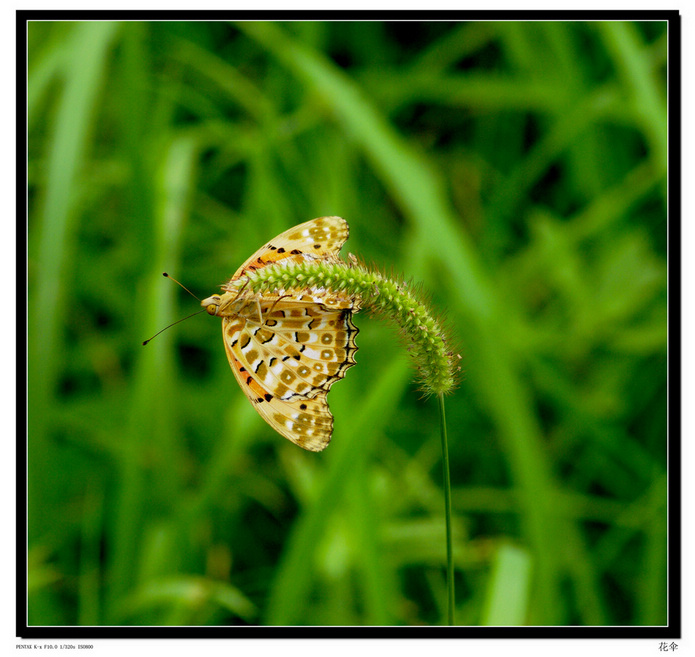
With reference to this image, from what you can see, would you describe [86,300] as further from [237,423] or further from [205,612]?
[205,612]

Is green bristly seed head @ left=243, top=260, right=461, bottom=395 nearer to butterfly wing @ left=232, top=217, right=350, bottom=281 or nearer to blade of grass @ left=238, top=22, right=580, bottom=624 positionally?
butterfly wing @ left=232, top=217, right=350, bottom=281

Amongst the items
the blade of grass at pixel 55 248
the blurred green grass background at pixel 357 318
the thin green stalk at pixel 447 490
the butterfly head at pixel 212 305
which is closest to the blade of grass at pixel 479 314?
the blurred green grass background at pixel 357 318

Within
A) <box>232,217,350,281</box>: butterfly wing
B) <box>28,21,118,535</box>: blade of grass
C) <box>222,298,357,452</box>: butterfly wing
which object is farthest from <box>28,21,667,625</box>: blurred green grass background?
<box>232,217,350,281</box>: butterfly wing

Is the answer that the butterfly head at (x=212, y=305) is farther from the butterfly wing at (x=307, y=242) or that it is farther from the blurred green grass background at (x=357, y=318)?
the blurred green grass background at (x=357, y=318)

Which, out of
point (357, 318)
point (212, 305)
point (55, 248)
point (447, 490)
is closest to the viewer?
point (447, 490)

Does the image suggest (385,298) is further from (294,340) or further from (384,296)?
(294,340)

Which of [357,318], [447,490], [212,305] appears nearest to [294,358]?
[212,305]

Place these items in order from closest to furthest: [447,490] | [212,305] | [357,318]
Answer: [447,490] < [212,305] < [357,318]

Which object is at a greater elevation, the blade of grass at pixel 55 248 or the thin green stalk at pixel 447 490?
the blade of grass at pixel 55 248
